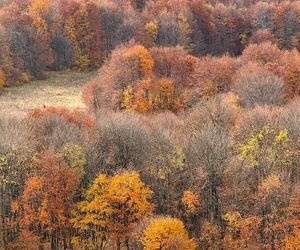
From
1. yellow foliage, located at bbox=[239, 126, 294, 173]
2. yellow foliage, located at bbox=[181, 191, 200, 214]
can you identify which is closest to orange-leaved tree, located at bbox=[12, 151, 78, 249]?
yellow foliage, located at bbox=[181, 191, 200, 214]

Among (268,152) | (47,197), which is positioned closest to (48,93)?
(47,197)

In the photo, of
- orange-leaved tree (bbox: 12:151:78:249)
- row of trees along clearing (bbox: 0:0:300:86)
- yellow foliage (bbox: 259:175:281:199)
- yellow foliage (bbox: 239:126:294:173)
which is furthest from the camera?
row of trees along clearing (bbox: 0:0:300:86)

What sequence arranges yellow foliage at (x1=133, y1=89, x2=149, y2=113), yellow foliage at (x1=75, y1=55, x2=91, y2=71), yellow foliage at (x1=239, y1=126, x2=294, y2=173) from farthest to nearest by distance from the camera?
yellow foliage at (x1=75, y1=55, x2=91, y2=71) < yellow foliage at (x1=133, y1=89, x2=149, y2=113) < yellow foliage at (x1=239, y1=126, x2=294, y2=173)

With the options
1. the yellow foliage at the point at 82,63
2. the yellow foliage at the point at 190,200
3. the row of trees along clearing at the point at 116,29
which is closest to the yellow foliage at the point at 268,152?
the yellow foliage at the point at 190,200

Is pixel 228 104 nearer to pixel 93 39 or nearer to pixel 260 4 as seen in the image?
pixel 93 39

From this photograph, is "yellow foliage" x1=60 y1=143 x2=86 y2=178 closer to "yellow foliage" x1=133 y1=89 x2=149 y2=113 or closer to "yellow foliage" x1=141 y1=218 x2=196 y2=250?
"yellow foliage" x1=141 y1=218 x2=196 y2=250

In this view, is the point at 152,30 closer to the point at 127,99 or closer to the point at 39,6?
the point at 39,6

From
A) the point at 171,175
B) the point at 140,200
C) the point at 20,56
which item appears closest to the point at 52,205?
the point at 140,200
